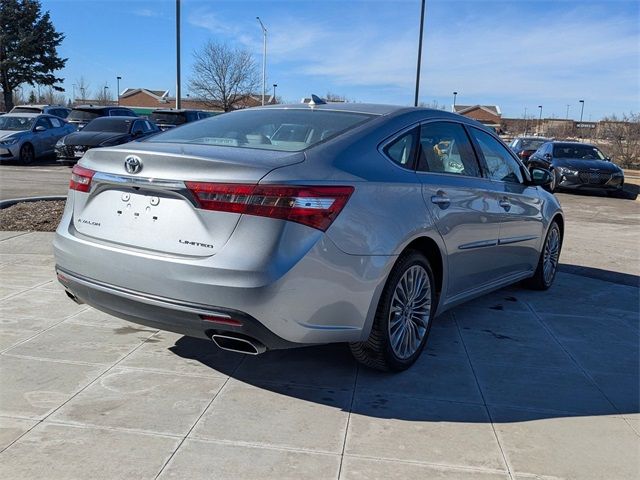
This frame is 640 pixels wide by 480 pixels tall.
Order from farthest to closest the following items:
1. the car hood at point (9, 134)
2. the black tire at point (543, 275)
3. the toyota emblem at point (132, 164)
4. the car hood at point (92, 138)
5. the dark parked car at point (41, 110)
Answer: the dark parked car at point (41, 110), the car hood at point (9, 134), the car hood at point (92, 138), the black tire at point (543, 275), the toyota emblem at point (132, 164)

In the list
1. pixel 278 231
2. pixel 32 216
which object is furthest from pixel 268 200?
pixel 32 216

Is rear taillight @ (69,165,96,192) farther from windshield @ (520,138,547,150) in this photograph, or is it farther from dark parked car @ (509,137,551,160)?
windshield @ (520,138,547,150)

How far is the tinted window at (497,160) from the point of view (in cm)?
498

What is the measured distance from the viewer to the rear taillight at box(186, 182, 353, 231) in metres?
2.96

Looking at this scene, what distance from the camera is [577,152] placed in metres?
18.9

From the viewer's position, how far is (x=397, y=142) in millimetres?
3863

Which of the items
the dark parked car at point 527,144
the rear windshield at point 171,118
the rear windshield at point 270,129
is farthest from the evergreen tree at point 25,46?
the rear windshield at point 270,129

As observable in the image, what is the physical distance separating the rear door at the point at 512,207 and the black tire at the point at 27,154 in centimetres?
1650

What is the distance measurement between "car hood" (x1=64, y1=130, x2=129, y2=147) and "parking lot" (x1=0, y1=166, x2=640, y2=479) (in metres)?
11.9

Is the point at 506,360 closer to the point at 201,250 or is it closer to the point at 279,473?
the point at 279,473

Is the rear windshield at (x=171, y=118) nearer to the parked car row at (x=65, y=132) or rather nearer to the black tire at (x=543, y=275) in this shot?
the parked car row at (x=65, y=132)

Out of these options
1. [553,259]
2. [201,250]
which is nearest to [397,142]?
[201,250]

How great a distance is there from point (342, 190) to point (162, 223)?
37.9 inches

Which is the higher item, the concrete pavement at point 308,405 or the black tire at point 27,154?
the black tire at point 27,154
